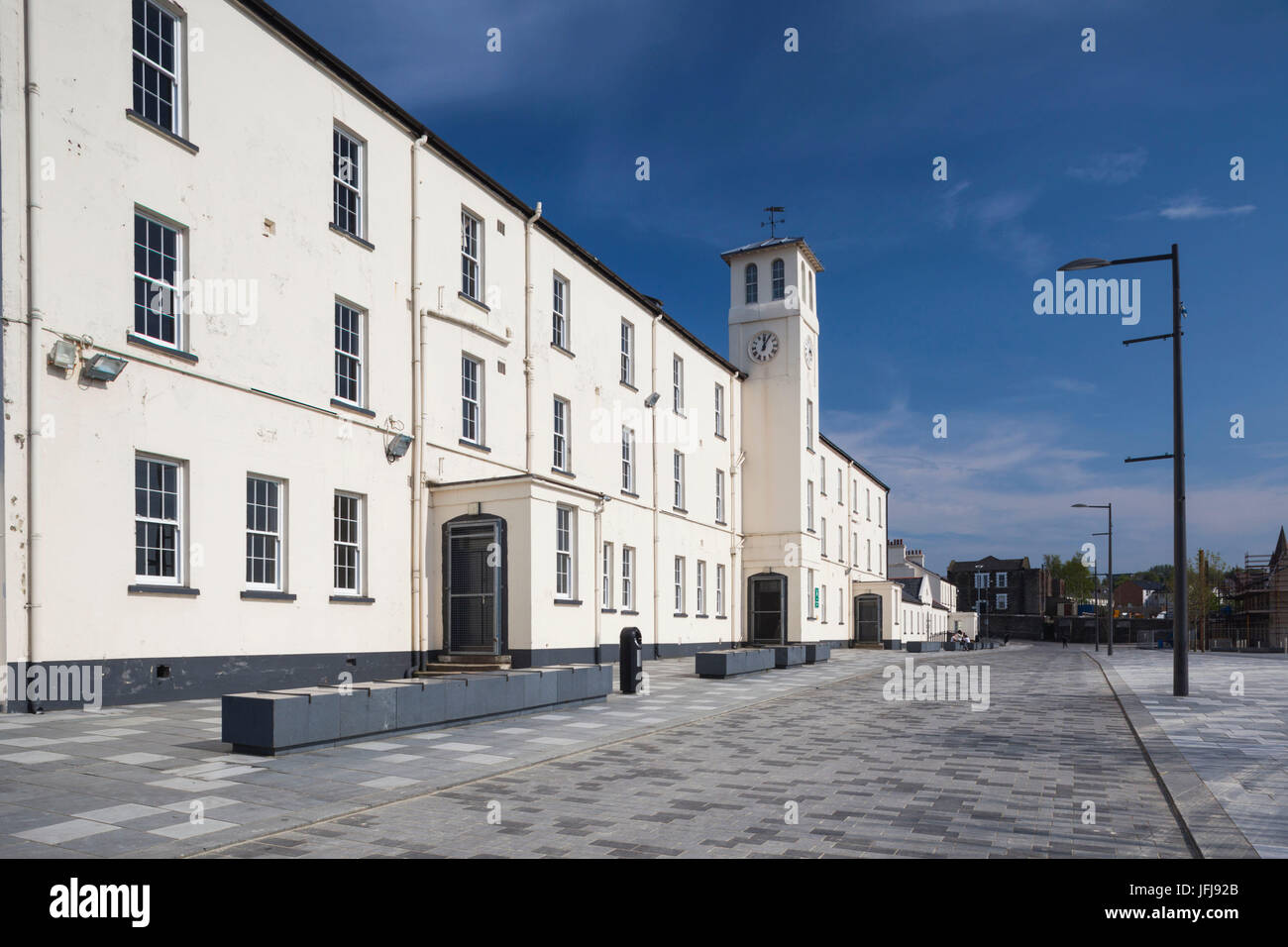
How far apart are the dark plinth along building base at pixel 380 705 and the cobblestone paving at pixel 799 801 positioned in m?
1.08

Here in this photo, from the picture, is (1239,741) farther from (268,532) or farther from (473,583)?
(268,532)

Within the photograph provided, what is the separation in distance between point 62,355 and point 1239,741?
15.5 meters

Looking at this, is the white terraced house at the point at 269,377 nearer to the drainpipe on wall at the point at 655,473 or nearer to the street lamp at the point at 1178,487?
the drainpipe on wall at the point at 655,473

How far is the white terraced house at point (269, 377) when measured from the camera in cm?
1237

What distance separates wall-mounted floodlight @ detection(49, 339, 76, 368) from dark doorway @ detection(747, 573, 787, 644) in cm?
2867

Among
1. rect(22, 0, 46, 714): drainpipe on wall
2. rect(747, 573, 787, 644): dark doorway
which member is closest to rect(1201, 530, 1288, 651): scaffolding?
rect(747, 573, 787, 644): dark doorway

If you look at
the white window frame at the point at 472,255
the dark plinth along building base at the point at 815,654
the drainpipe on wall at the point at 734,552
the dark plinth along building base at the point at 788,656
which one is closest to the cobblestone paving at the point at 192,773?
the white window frame at the point at 472,255

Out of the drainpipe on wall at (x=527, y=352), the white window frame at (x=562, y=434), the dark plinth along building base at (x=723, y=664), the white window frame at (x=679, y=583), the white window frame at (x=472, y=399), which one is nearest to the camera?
the white window frame at (x=472, y=399)
